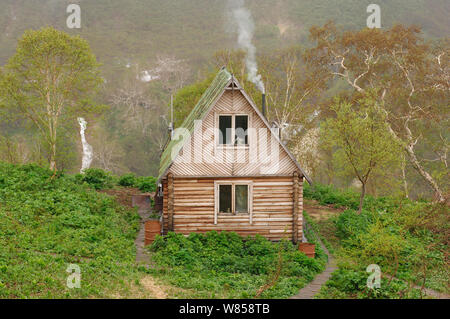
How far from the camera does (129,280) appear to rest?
14.6 meters

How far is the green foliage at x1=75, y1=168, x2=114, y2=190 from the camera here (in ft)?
102

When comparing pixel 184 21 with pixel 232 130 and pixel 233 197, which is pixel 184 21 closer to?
pixel 232 130

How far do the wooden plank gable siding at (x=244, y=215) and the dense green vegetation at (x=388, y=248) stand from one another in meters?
2.84

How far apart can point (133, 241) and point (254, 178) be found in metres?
5.70

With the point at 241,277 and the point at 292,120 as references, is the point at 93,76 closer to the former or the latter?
the point at 292,120

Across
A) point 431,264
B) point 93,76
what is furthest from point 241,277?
point 93,76

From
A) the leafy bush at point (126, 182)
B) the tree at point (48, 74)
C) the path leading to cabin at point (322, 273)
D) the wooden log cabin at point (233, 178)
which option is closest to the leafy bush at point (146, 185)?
the leafy bush at point (126, 182)

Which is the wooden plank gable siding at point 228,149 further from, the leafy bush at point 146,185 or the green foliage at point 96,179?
the leafy bush at point 146,185

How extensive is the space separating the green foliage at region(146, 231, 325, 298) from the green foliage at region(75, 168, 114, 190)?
40.6 ft

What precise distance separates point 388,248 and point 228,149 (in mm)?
7684

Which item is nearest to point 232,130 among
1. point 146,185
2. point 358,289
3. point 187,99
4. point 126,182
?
point 358,289

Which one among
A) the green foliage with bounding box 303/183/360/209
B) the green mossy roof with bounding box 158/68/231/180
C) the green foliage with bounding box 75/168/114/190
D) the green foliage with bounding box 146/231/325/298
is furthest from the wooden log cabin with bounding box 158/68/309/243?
the green foliage with bounding box 75/168/114/190

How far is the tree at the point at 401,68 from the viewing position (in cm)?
4059
